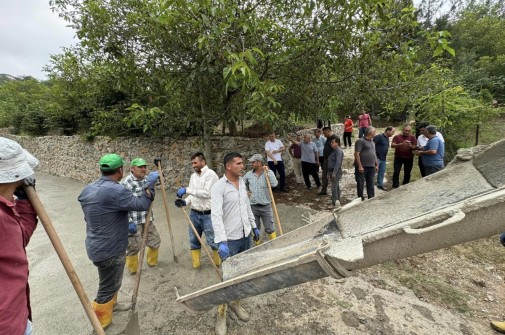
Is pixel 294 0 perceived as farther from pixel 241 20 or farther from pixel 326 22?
pixel 241 20

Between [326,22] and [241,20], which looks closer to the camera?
[241,20]

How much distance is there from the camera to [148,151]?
855 centimetres

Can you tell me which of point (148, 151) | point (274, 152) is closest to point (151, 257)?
point (274, 152)

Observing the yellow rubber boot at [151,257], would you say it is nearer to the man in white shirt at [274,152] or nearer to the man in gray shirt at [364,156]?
the man in white shirt at [274,152]

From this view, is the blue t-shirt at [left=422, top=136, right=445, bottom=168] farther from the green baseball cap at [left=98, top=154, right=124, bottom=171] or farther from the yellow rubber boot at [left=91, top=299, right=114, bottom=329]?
the yellow rubber boot at [left=91, top=299, right=114, bottom=329]

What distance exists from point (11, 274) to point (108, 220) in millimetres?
1302

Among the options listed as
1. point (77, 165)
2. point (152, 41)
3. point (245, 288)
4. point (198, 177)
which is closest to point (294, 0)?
point (152, 41)

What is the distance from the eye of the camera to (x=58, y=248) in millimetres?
1889

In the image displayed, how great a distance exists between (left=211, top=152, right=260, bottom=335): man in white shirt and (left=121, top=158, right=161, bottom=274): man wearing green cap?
1.30 meters

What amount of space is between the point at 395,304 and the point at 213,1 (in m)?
4.93

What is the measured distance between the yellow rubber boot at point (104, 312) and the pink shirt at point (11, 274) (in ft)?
4.86

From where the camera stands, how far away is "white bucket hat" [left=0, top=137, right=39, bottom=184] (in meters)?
1.56

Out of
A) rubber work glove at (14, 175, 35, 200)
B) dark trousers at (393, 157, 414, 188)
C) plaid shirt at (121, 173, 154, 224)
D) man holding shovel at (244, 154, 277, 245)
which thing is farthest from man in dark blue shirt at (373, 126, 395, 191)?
rubber work glove at (14, 175, 35, 200)

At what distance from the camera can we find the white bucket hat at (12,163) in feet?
5.12
